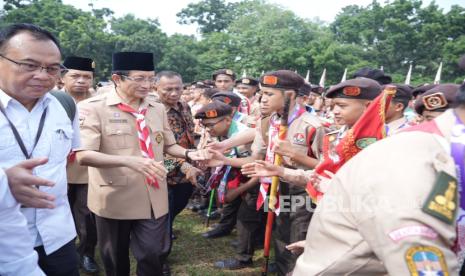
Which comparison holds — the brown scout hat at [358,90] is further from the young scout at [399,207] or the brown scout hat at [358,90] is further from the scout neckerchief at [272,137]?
the young scout at [399,207]

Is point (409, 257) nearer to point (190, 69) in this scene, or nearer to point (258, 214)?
point (258, 214)

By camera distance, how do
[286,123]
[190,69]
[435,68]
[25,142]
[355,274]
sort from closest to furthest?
[355,274] → [25,142] → [286,123] → [435,68] → [190,69]

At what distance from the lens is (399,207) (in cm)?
104

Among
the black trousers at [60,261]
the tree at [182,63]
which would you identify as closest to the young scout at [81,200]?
the black trousers at [60,261]

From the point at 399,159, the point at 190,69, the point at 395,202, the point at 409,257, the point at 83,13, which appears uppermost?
the point at 83,13

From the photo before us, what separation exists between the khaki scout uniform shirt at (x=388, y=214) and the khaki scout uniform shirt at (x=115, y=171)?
2287mm

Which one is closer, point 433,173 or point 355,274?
point 433,173

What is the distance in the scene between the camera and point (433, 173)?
107 centimetres

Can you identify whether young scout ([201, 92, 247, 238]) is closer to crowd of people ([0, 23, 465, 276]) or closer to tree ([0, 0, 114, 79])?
crowd of people ([0, 23, 465, 276])

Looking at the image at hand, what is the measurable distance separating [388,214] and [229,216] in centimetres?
491

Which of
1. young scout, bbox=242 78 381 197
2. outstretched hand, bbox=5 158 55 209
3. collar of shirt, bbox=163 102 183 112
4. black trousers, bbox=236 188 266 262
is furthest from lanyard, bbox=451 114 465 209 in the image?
collar of shirt, bbox=163 102 183 112

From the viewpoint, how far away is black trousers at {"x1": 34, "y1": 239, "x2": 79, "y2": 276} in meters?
2.46

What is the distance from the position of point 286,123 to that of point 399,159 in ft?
8.43

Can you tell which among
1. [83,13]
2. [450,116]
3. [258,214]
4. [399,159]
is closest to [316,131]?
[258,214]
